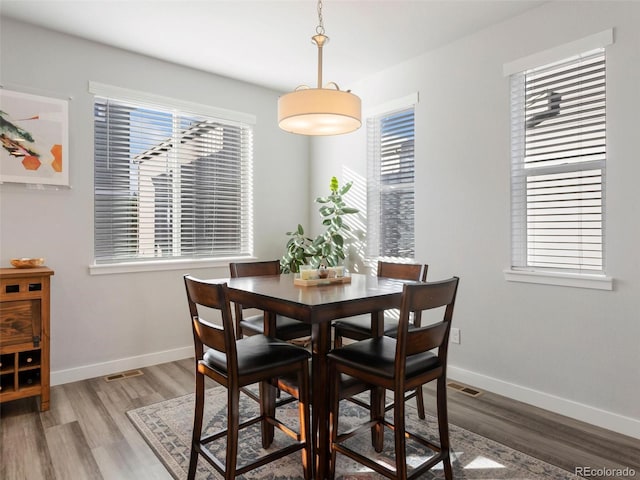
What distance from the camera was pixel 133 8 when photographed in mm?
2812

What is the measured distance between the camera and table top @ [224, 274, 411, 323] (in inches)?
69.0

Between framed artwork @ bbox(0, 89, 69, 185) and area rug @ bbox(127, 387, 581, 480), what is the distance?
6.00ft

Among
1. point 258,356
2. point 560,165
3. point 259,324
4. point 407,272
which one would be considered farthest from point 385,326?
point 560,165

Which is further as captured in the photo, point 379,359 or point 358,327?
point 358,327

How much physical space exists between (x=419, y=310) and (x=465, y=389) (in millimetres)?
1741

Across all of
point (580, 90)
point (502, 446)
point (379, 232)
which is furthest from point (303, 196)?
point (502, 446)

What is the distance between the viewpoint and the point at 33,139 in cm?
303

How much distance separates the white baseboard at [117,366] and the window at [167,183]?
0.83m

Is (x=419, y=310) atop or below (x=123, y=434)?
atop

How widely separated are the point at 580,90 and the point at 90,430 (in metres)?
3.64

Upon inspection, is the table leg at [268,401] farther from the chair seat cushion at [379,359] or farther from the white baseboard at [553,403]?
the white baseboard at [553,403]

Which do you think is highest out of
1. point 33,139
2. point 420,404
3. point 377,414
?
point 33,139

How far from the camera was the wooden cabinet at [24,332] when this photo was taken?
8.54ft

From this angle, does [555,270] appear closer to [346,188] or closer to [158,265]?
[346,188]
